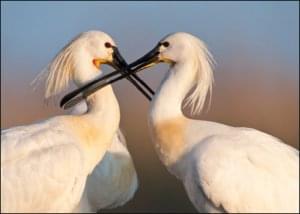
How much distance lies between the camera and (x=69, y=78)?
9836 millimetres

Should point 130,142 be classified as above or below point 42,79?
below

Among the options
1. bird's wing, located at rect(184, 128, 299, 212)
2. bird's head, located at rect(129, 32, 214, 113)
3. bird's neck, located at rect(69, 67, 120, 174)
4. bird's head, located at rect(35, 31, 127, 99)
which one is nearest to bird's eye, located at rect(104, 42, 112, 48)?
bird's head, located at rect(35, 31, 127, 99)

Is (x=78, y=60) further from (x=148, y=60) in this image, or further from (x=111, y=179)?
(x=111, y=179)

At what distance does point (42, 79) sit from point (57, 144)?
98cm

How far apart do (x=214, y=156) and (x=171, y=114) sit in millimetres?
622

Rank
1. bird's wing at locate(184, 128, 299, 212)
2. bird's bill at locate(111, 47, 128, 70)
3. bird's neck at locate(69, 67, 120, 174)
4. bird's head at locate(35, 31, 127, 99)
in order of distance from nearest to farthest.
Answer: bird's wing at locate(184, 128, 299, 212) → bird's neck at locate(69, 67, 120, 174) → bird's head at locate(35, 31, 127, 99) → bird's bill at locate(111, 47, 128, 70)

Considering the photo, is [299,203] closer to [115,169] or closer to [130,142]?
[115,169]

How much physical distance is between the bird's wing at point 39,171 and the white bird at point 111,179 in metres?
0.57

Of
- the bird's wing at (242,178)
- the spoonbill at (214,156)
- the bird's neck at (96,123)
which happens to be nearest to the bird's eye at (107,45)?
the bird's neck at (96,123)

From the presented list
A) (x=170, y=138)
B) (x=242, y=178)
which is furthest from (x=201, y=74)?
(x=242, y=178)

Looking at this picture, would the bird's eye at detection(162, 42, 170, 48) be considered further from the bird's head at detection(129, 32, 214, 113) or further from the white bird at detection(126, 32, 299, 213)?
the white bird at detection(126, 32, 299, 213)

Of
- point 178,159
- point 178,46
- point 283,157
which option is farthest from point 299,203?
point 178,46

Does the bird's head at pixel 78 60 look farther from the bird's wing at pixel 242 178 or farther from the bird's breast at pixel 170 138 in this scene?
the bird's wing at pixel 242 178

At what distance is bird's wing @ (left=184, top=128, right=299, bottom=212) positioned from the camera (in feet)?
28.7
